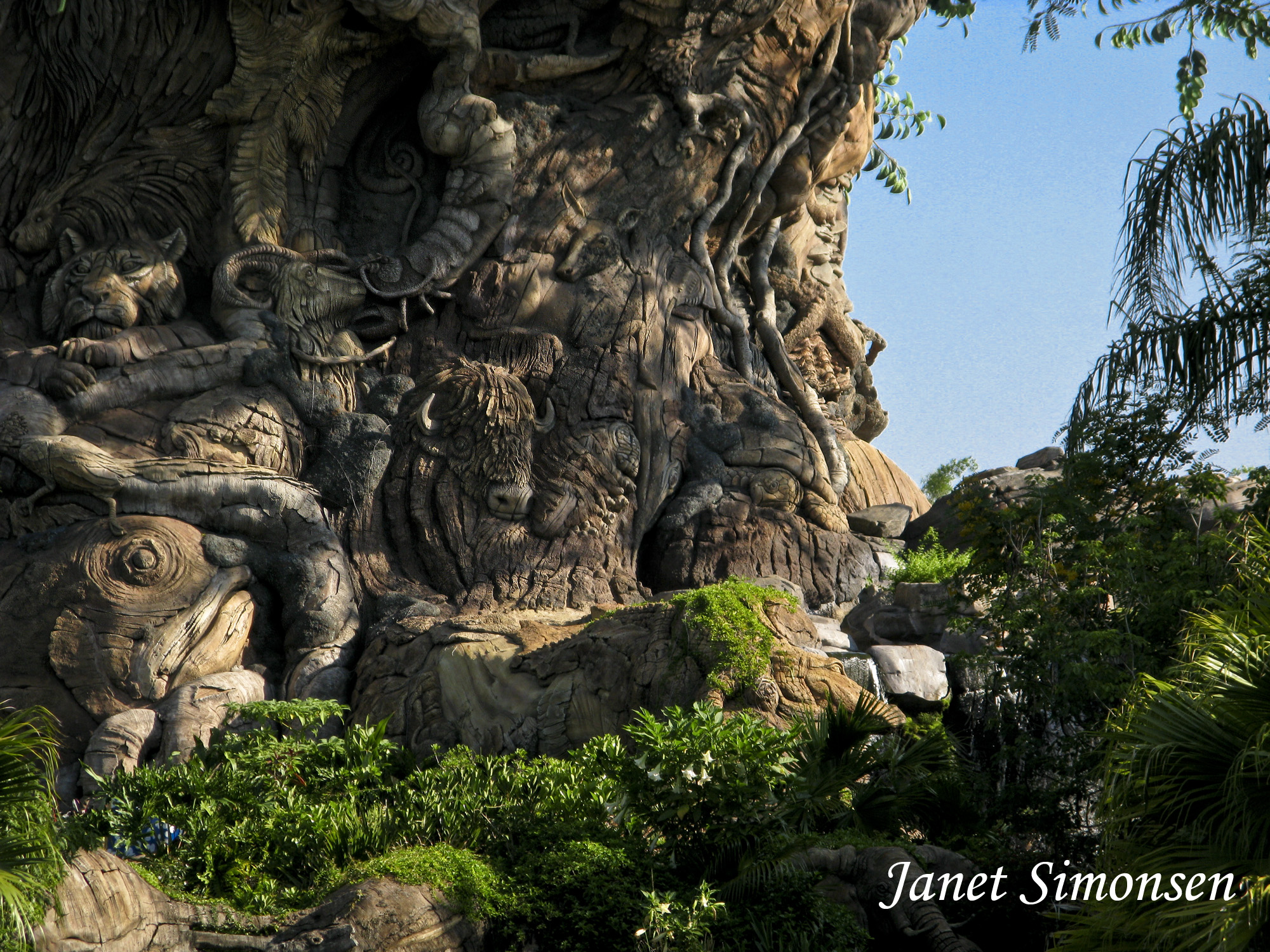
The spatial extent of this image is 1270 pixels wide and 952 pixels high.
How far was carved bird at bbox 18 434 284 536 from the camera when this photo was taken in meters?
10.1

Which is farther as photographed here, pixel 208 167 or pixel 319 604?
pixel 208 167

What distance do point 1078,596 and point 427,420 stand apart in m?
5.81

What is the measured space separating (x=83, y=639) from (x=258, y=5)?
625 centimetres

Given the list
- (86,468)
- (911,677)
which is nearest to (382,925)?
(911,677)

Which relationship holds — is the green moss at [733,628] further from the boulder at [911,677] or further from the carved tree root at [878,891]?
the carved tree root at [878,891]

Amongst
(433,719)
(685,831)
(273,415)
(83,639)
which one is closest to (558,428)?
(273,415)

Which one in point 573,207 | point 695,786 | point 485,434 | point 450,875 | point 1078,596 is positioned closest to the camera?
point 450,875

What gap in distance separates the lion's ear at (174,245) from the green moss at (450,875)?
7.57m

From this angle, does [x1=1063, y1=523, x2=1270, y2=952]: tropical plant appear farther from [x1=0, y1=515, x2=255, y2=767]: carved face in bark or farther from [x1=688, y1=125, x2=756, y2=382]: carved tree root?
[x1=688, y1=125, x2=756, y2=382]: carved tree root

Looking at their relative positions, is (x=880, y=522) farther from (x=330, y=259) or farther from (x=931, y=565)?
(x=330, y=259)

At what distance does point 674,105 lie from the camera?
13.4m

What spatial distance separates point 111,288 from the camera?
11477 mm

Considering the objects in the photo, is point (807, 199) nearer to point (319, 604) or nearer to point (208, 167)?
point (208, 167)
